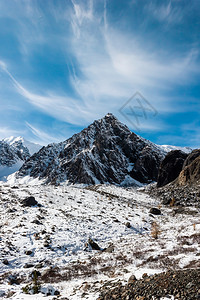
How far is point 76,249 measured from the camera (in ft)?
43.9

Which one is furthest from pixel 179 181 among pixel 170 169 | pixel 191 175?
pixel 170 169

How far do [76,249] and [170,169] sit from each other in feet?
203

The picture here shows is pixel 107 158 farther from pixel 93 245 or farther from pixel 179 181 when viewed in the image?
pixel 93 245

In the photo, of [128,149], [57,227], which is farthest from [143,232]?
[128,149]

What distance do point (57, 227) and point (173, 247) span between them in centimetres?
1031

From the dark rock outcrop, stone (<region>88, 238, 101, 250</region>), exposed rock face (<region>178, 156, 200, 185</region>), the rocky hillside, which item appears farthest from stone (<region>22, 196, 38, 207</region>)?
exposed rock face (<region>178, 156, 200, 185</region>)

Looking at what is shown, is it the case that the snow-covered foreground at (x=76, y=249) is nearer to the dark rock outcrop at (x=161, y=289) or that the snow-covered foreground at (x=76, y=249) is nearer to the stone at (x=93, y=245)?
the stone at (x=93, y=245)

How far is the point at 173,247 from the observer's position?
1113 cm

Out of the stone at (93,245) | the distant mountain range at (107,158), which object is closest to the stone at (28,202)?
the stone at (93,245)

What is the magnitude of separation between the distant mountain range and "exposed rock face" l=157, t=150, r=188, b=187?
56.4 metres

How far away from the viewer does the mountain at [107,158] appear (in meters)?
129

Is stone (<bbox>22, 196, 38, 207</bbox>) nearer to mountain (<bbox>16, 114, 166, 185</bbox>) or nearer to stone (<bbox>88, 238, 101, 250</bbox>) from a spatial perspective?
stone (<bbox>88, 238, 101, 250</bbox>)

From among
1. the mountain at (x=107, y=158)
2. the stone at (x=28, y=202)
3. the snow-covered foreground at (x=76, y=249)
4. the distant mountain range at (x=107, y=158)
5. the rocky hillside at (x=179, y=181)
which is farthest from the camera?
the mountain at (x=107, y=158)

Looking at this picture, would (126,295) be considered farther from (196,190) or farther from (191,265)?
(196,190)
